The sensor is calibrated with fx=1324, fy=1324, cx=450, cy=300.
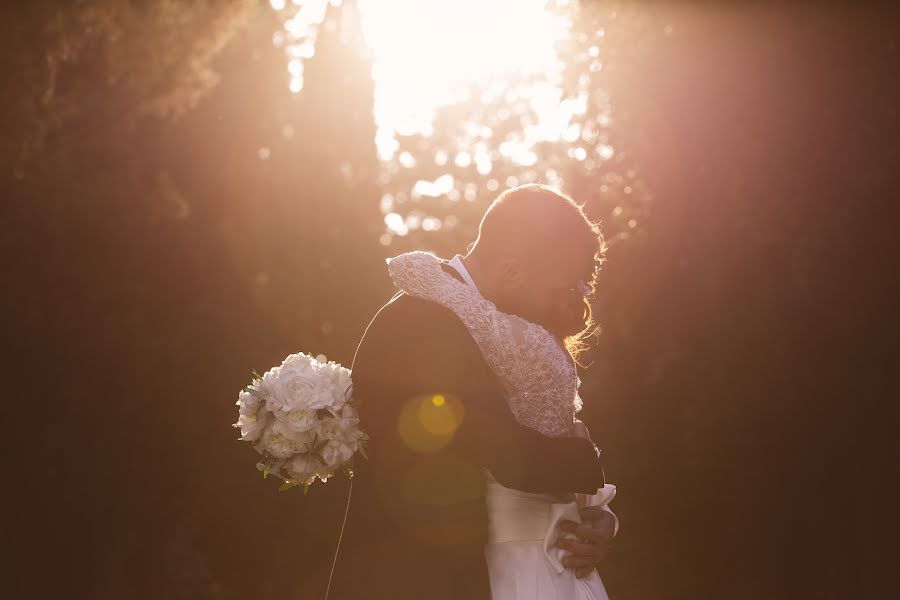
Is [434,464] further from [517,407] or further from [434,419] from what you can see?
[517,407]

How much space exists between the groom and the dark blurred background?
8248mm

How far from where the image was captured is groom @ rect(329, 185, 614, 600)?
4.43 metres

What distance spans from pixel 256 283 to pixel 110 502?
4.55m

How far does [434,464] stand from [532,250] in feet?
2.76

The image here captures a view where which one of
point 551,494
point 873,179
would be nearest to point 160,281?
point 873,179

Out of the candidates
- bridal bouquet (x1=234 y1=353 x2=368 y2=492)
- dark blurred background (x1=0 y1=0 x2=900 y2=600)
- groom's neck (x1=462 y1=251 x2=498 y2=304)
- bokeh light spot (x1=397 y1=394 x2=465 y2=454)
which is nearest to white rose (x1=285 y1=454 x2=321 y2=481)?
bridal bouquet (x1=234 y1=353 x2=368 y2=492)

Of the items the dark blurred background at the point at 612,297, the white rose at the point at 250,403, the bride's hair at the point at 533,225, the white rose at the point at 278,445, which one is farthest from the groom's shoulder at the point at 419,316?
the dark blurred background at the point at 612,297

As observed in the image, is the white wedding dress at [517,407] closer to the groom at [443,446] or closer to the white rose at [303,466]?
the groom at [443,446]

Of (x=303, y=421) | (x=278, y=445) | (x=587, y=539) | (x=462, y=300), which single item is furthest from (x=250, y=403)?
(x=587, y=539)

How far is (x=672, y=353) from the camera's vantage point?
46.4 feet

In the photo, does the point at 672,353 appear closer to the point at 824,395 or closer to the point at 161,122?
the point at 824,395

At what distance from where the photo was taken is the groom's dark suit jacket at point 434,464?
4.42m

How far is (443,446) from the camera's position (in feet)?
14.5

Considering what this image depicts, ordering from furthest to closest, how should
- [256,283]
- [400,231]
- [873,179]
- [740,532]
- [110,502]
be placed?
[400,231] → [256,283] → [110,502] → [740,532] → [873,179]
